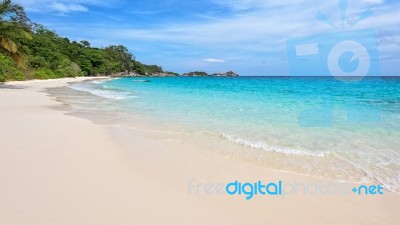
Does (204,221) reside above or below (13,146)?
below

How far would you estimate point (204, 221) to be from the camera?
2.66 meters

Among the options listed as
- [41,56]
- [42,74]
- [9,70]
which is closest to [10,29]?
[9,70]

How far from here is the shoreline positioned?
106 inches

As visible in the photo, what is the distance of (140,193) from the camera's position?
125 inches

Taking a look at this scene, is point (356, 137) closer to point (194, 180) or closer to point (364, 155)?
point (364, 155)

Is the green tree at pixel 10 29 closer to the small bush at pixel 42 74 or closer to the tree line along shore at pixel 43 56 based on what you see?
the tree line along shore at pixel 43 56

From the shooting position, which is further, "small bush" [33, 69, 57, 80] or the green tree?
"small bush" [33, 69, 57, 80]

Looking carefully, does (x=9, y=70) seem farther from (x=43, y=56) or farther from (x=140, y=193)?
(x=140, y=193)

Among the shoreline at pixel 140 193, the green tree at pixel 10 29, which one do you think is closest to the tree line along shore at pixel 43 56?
the green tree at pixel 10 29

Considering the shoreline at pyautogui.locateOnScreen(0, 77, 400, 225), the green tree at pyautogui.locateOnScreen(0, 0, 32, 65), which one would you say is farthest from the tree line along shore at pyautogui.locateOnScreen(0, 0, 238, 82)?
the shoreline at pyautogui.locateOnScreen(0, 77, 400, 225)

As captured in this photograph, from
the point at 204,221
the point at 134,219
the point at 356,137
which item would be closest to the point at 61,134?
the point at 134,219

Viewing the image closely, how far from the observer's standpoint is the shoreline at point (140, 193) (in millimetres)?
2705

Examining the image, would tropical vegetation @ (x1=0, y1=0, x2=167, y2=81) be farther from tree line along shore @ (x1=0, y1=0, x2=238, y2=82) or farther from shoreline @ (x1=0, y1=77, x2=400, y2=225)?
shoreline @ (x1=0, y1=77, x2=400, y2=225)

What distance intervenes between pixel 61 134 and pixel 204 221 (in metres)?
4.40
